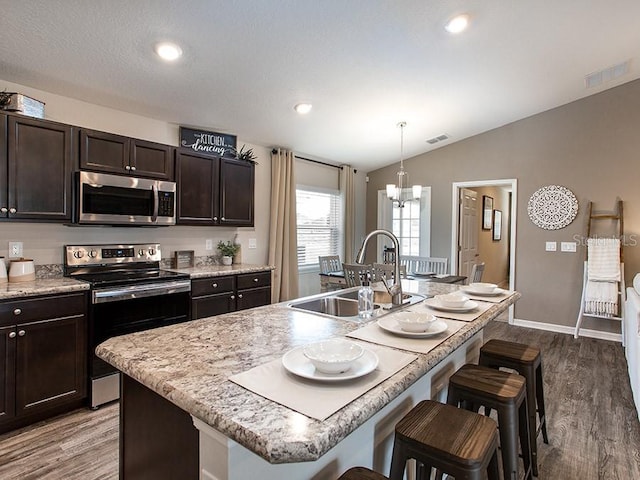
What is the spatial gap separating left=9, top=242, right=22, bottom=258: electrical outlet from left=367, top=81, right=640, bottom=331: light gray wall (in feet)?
17.5

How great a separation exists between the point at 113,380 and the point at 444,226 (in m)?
4.87

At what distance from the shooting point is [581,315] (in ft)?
14.7

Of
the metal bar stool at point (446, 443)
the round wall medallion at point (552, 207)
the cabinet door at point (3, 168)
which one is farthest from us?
the round wall medallion at point (552, 207)

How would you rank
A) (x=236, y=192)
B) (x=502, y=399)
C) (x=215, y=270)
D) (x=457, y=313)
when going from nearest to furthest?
(x=502, y=399)
(x=457, y=313)
(x=215, y=270)
(x=236, y=192)

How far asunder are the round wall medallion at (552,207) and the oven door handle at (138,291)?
181 inches

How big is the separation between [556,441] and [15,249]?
4.07 metres

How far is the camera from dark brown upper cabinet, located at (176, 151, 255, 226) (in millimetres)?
3482

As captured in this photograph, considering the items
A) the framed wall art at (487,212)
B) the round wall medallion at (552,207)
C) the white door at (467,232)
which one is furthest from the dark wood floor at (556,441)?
the framed wall art at (487,212)

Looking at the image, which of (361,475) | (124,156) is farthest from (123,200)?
(361,475)

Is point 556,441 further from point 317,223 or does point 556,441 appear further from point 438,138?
point 438,138

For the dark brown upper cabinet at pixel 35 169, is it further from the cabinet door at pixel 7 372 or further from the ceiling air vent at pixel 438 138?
the ceiling air vent at pixel 438 138

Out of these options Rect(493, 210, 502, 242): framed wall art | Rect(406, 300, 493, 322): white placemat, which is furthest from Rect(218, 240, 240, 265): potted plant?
Rect(493, 210, 502, 242): framed wall art

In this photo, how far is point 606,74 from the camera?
3.97 meters

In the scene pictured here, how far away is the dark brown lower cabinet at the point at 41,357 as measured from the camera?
2271mm
